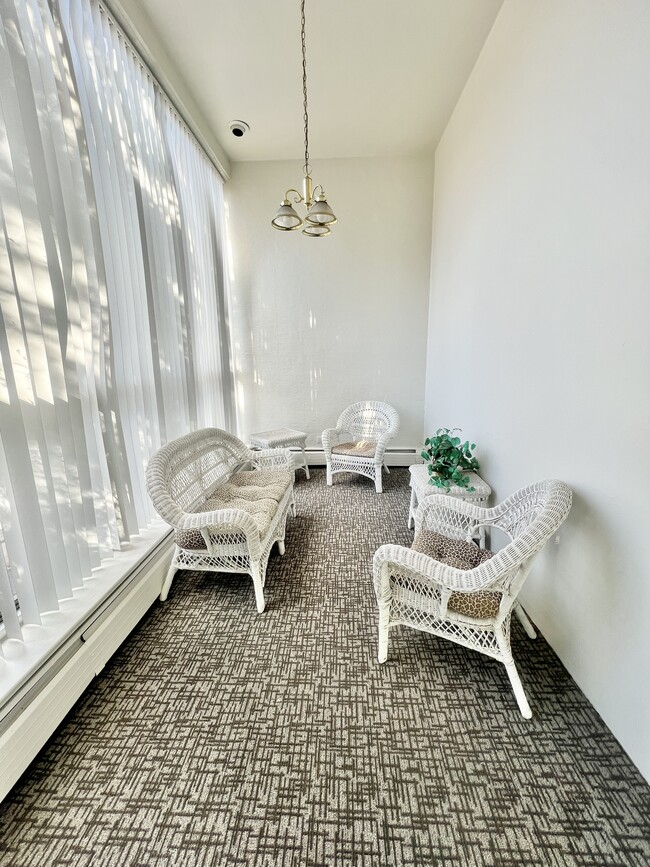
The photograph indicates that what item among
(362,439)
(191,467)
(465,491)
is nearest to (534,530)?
(465,491)

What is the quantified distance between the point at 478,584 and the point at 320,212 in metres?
2.22

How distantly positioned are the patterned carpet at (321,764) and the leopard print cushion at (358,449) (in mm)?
1848

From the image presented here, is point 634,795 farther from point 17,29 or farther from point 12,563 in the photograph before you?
point 17,29

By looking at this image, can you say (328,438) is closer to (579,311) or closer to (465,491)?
(465,491)

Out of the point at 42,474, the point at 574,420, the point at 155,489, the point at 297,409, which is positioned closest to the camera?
the point at 42,474

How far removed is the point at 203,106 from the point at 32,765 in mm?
4118

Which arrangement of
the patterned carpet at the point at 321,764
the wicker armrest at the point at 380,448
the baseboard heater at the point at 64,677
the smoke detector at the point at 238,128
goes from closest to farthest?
the patterned carpet at the point at 321,764
the baseboard heater at the point at 64,677
the smoke detector at the point at 238,128
the wicker armrest at the point at 380,448

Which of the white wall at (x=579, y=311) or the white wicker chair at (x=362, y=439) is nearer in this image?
the white wall at (x=579, y=311)

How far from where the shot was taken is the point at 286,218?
227 cm

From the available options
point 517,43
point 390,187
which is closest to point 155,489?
point 517,43

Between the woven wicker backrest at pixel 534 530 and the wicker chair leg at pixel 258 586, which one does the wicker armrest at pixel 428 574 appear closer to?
the woven wicker backrest at pixel 534 530

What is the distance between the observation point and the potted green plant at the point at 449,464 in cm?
225

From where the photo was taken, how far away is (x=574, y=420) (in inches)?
58.4

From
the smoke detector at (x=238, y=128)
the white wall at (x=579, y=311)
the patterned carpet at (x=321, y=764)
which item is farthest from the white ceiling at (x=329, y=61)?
the patterned carpet at (x=321, y=764)
